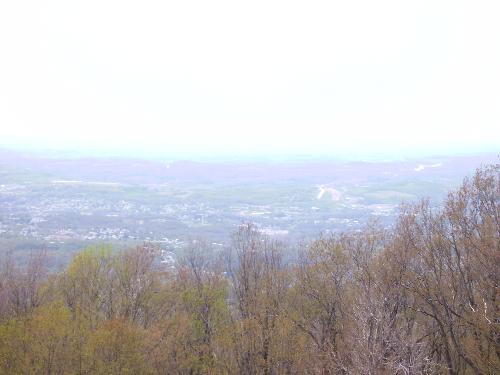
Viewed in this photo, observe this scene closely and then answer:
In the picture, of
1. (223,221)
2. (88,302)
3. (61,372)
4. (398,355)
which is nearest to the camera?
(398,355)

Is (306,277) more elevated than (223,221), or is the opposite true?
(306,277)

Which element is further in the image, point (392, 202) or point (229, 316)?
point (392, 202)

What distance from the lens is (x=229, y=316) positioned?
26.9 m

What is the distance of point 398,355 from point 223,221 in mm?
91957

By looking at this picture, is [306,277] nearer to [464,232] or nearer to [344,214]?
[464,232]

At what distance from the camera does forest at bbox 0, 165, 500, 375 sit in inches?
710

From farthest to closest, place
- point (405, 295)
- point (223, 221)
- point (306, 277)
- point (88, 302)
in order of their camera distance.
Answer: point (223, 221), point (88, 302), point (306, 277), point (405, 295)

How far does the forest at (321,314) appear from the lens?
18.0m

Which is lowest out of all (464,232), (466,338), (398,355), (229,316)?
(229,316)

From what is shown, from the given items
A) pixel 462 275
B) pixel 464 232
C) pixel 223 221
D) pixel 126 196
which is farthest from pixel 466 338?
pixel 126 196

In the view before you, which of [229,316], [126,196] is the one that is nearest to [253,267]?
[229,316]

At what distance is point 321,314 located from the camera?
24.8 meters

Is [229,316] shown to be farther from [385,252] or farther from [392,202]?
[392,202]

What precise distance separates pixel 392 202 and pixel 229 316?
10216 cm
